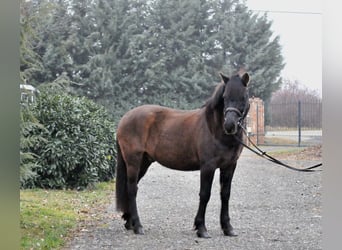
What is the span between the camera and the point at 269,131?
274 cm

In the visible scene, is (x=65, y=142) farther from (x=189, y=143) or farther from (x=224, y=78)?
(x=224, y=78)

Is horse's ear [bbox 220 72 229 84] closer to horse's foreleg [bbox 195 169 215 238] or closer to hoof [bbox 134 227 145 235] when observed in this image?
horse's foreleg [bbox 195 169 215 238]

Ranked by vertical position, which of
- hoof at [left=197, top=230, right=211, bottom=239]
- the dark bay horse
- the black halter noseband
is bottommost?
hoof at [left=197, top=230, right=211, bottom=239]

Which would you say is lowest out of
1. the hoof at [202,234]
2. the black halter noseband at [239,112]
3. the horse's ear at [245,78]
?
the hoof at [202,234]

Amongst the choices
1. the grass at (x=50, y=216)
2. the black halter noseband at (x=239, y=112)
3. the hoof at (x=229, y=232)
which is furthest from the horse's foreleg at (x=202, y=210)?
the grass at (x=50, y=216)

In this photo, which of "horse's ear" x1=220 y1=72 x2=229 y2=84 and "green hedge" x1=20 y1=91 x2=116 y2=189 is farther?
"green hedge" x1=20 y1=91 x2=116 y2=189

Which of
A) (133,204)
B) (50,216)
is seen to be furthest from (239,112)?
(50,216)

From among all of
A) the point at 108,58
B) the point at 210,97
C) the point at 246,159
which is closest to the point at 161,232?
the point at 246,159

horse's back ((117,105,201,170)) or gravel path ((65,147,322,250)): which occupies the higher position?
horse's back ((117,105,201,170))

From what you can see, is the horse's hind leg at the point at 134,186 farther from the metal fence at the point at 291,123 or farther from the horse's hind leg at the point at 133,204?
the metal fence at the point at 291,123

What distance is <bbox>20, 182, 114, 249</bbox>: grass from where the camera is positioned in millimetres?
2578

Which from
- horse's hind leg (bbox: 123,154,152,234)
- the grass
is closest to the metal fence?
horse's hind leg (bbox: 123,154,152,234)

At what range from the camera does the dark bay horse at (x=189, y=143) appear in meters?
2.67

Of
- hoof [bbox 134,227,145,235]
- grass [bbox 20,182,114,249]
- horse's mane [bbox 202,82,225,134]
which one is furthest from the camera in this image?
hoof [bbox 134,227,145,235]
